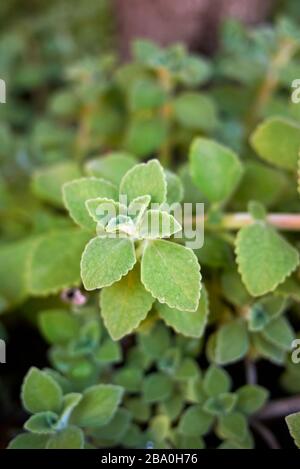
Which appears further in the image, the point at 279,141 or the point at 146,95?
the point at 146,95

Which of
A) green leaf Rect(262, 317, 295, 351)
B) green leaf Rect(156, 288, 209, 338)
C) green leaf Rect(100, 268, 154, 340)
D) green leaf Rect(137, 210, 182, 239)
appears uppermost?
green leaf Rect(137, 210, 182, 239)

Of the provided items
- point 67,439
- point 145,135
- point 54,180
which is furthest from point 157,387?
point 145,135

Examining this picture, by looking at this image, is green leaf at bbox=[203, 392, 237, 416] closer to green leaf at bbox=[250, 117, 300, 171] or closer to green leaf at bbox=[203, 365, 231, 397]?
green leaf at bbox=[203, 365, 231, 397]

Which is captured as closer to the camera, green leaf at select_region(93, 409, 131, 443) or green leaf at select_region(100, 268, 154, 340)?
green leaf at select_region(100, 268, 154, 340)

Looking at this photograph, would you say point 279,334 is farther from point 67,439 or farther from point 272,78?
point 272,78

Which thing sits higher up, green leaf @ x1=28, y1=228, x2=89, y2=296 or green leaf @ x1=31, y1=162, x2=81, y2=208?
green leaf @ x1=31, y1=162, x2=81, y2=208

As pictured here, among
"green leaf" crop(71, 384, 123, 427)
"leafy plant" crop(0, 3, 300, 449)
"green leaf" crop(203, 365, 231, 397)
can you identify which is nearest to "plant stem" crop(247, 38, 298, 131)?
"leafy plant" crop(0, 3, 300, 449)

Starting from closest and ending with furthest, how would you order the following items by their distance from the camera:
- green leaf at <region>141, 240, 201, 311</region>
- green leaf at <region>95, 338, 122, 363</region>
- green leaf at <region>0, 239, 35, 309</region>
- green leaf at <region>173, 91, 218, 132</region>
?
1. green leaf at <region>141, 240, 201, 311</region>
2. green leaf at <region>95, 338, 122, 363</region>
3. green leaf at <region>0, 239, 35, 309</region>
4. green leaf at <region>173, 91, 218, 132</region>
